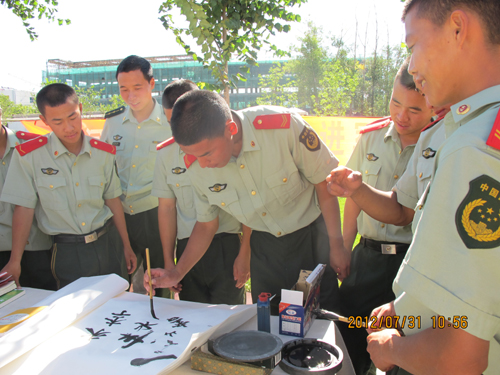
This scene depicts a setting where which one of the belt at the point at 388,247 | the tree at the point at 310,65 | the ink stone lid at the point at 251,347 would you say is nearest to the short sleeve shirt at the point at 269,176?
the belt at the point at 388,247

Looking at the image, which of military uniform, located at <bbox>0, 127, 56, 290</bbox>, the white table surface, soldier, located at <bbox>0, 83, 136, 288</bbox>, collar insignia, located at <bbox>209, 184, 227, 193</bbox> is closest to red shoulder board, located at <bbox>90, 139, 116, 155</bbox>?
soldier, located at <bbox>0, 83, 136, 288</bbox>

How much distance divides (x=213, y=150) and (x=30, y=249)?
1.72 meters

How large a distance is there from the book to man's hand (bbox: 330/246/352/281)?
5.58 ft

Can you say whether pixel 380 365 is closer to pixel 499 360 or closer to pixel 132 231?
pixel 499 360

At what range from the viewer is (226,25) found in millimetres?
3820

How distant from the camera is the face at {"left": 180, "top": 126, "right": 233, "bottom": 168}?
1931 millimetres

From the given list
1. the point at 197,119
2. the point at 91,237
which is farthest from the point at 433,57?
the point at 91,237

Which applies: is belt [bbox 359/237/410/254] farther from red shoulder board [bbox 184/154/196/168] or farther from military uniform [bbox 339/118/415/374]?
red shoulder board [bbox 184/154/196/168]

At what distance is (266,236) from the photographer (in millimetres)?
2316

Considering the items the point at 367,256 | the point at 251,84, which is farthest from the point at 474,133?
the point at 251,84

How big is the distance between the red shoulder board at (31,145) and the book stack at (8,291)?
978 millimetres

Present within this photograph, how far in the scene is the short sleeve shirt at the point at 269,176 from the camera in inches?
87.6

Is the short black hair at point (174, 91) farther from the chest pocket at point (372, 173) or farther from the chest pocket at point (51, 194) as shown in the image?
the chest pocket at point (372, 173)

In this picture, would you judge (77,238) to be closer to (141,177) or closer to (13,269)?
(13,269)
